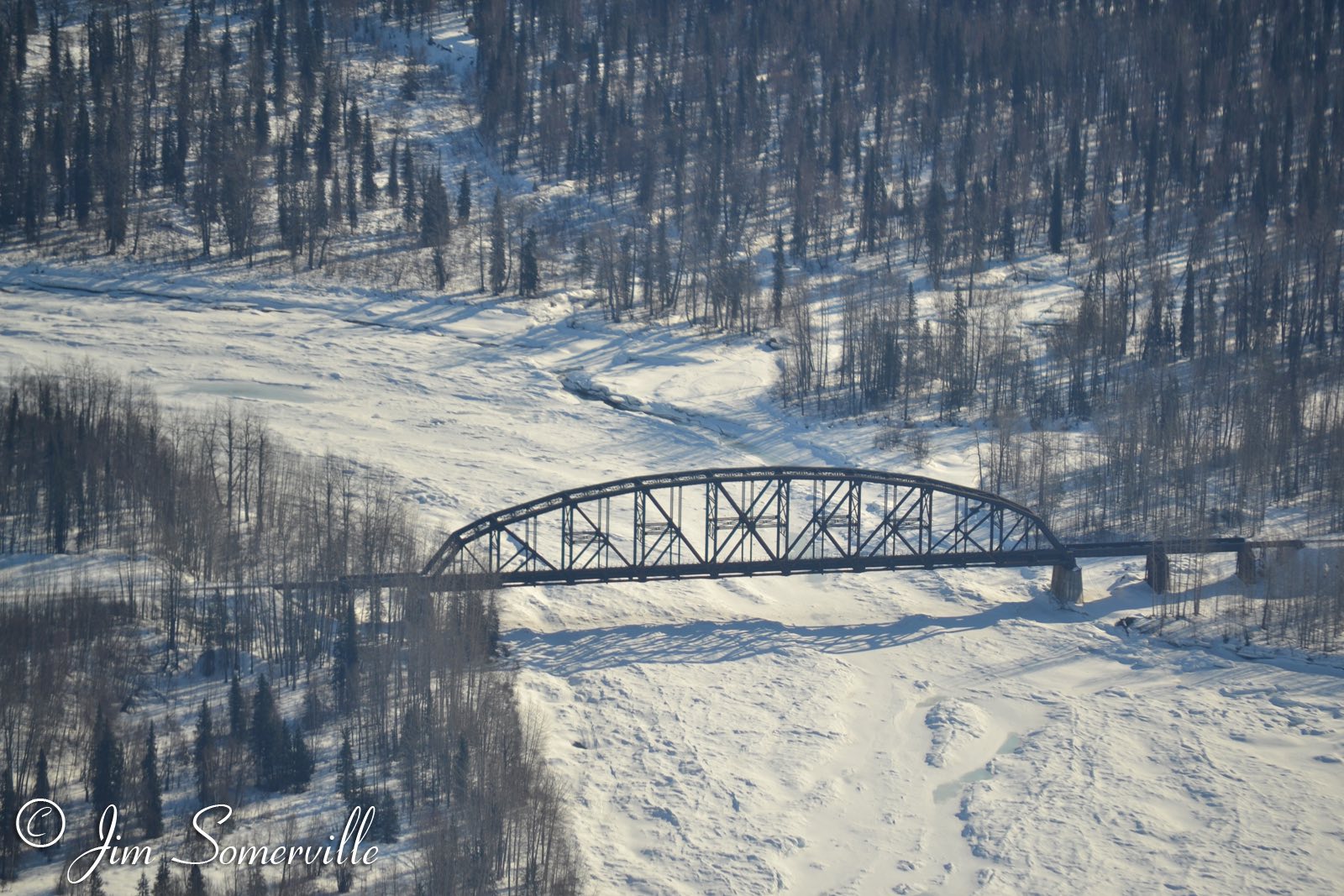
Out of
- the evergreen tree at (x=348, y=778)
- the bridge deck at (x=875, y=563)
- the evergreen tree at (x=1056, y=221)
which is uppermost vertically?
the evergreen tree at (x=1056, y=221)

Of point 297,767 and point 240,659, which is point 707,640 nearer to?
point 240,659

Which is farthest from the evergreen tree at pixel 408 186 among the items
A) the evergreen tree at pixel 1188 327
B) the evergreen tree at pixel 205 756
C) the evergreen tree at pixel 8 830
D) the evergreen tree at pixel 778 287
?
the evergreen tree at pixel 8 830

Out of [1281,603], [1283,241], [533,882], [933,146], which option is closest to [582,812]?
[533,882]

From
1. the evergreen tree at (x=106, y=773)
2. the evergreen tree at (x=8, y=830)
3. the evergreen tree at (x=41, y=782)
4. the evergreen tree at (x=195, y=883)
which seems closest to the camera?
the evergreen tree at (x=195, y=883)

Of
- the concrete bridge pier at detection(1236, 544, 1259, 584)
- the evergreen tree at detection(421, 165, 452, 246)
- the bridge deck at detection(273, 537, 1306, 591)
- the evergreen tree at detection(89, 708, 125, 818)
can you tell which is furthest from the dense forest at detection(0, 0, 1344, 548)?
the evergreen tree at detection(89, 708, 125, 818)

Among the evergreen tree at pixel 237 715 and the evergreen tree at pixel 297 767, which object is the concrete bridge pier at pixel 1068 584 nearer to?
the evergreen tree at pixel 297 767

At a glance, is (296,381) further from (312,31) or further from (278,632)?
(312,31)

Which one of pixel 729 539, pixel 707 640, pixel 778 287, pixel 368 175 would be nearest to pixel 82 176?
pixel 368 175
